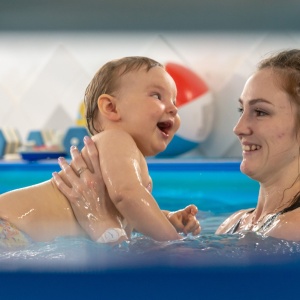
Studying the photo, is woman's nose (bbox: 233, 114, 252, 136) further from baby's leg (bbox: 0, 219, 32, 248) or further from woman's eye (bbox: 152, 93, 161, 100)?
baby's leg (bbox: 0, 219, 32, 248)

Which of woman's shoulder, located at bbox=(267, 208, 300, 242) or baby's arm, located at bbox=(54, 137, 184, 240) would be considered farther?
baby's arm, located at bbox=(54, 137, 184, 240)

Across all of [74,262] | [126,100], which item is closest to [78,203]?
[126,100]

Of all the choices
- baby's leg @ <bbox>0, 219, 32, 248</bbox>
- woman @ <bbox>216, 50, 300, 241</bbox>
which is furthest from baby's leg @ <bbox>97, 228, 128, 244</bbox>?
woman @ <bbox>216, 50, 300, 241</bbox>

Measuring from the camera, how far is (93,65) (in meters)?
5.84

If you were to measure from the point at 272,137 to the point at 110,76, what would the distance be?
500mm

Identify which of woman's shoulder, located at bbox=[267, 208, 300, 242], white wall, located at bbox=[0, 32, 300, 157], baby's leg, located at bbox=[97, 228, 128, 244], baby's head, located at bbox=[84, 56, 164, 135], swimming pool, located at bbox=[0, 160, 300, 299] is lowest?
swimming pool, located at bbox=[0, 160, 300, 299]

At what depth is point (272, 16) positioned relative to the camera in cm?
556

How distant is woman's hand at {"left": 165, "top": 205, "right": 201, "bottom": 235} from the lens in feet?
5.19

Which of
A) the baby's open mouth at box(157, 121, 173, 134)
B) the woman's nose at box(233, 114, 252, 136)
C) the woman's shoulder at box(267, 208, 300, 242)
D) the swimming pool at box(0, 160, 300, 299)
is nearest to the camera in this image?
the swimming pool at box(0, 160, 300, 299)

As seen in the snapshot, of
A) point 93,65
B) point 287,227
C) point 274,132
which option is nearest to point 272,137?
point 274,132

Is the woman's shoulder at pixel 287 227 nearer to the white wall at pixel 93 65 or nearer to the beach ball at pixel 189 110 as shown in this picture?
the beach ball at pixel 189 110

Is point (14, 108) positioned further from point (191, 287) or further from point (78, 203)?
point (191, 287)

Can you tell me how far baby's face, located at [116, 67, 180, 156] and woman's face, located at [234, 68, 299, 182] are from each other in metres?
0.25

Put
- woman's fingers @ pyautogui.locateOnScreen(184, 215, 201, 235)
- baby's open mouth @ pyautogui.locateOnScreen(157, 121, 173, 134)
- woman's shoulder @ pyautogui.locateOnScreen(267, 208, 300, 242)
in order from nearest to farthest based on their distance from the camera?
woman's shoulder @ pyautogui.locateOnScreen(267, 208, 300, 242), woman's fingers @ pyautogui.locateOnScreen(184, 215, 201, 235), baby's open mouth @ pyautogui.locateOnScreen(157, 121, 173, 134)
